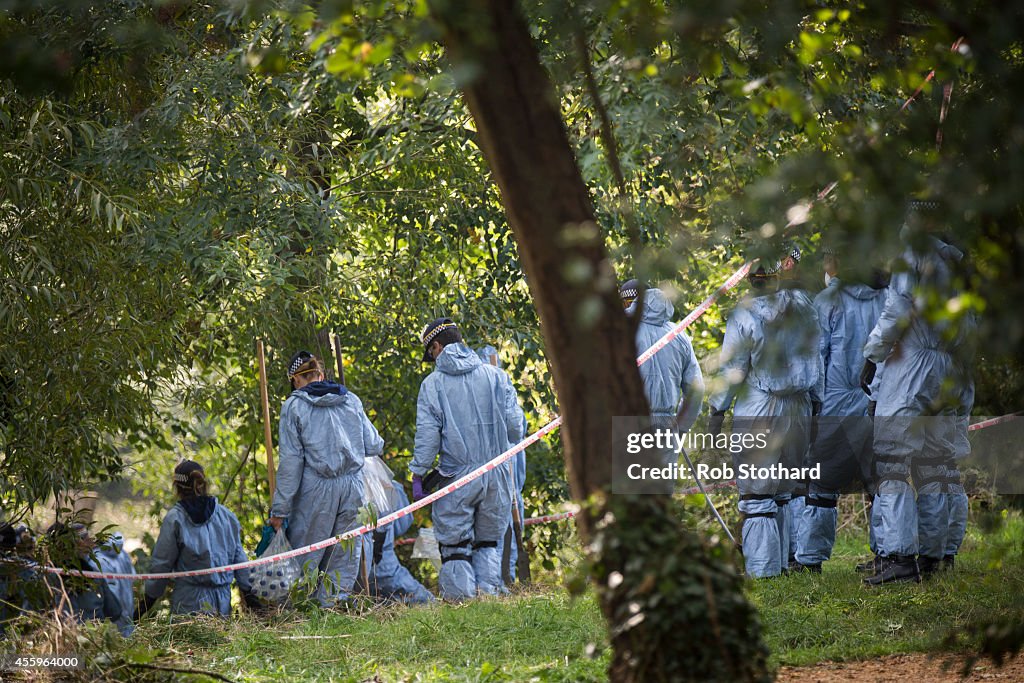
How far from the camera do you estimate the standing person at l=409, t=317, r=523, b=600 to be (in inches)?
338

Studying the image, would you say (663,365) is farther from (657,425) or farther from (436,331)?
(436,331)

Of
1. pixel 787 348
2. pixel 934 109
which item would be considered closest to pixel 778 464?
pixel 934 109

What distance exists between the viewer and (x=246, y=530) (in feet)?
42.2

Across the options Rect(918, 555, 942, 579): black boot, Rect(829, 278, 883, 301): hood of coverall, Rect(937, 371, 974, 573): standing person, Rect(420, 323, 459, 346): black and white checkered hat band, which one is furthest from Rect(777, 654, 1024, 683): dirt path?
Rect(420, 323, 459, 346): black and white checkered hat band

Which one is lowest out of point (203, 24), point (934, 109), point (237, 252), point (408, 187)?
point (934, 109)

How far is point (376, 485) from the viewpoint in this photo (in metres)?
9.03

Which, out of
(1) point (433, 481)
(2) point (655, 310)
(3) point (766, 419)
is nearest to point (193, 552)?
(1) point (433, 481)

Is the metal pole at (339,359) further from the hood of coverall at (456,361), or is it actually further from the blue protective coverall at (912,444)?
the blue protective coverall at (912,444)

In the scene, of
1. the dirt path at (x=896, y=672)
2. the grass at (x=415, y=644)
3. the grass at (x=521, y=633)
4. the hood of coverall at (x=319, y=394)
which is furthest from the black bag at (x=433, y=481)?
the dirt path at (x=896, y=672)

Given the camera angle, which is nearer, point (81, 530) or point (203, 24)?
point (81, 530)

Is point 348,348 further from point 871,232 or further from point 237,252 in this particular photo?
point 871,232

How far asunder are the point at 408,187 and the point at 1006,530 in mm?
5681

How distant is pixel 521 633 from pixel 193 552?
2.99m

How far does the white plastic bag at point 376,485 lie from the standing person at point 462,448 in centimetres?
39
